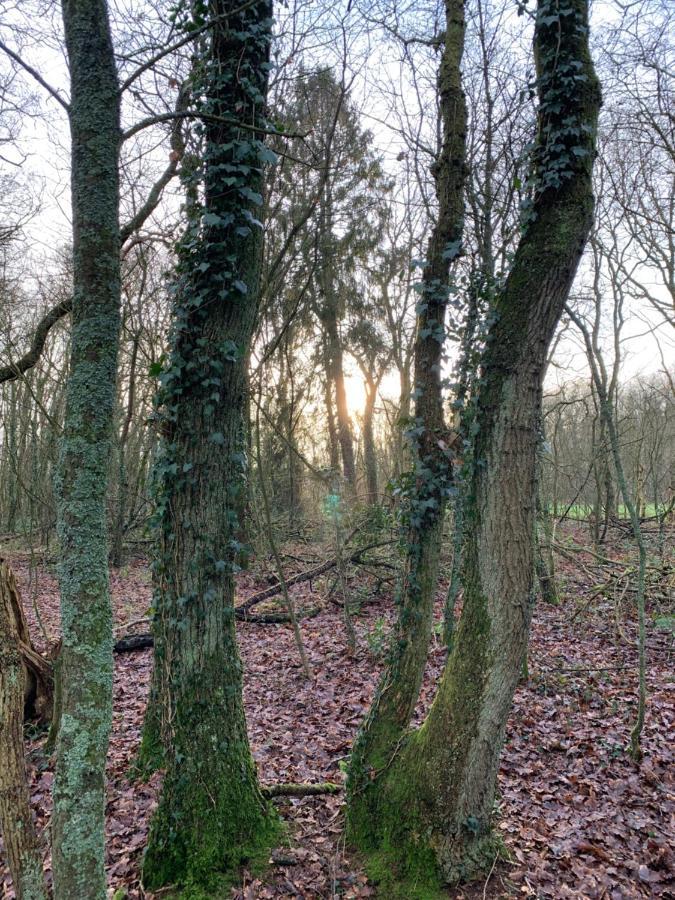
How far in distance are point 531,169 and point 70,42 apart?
2.52 m

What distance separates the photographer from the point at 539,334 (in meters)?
2.95

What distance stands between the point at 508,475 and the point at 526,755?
3160 mm

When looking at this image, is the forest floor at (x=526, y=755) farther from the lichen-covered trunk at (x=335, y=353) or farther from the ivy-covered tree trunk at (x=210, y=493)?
the lichen-covered trunk at (x=335, y=353)

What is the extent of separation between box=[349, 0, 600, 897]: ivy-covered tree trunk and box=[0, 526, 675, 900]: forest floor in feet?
1.20

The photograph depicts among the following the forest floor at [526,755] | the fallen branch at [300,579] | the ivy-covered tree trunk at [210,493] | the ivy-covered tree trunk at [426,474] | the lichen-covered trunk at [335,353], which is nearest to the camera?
the ivy-covered tree trunk at [210,493]

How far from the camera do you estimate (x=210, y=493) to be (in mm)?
3145

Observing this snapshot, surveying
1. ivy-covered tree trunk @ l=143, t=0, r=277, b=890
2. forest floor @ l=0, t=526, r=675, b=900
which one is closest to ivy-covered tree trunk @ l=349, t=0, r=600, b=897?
forest floor @ l=0, t=526, r=675, b=900

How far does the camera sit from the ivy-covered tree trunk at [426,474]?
346 centimetres

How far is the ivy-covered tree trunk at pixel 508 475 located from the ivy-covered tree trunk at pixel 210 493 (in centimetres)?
113

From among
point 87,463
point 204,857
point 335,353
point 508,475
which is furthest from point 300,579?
point 335,353

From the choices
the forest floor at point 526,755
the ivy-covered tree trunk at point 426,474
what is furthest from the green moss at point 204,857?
the ivy-covered tree trunk at point 426,474

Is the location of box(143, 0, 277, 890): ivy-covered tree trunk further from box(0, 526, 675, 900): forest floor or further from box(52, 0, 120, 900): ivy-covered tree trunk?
box(52, 0, 120, 900): ivy-covered tree trunk

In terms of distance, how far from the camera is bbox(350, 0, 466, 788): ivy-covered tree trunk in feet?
11.4

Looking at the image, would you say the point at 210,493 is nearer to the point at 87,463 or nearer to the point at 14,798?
the point at 87,463
